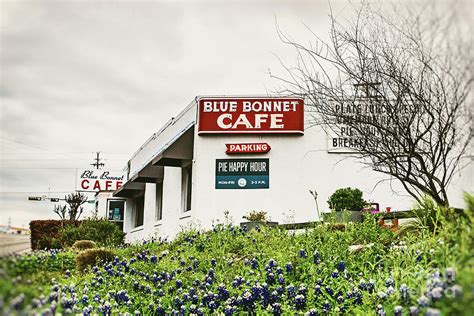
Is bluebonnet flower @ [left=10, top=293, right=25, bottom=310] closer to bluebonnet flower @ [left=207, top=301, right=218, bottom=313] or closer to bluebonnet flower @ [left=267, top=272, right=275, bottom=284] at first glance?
bluebonnet flower @ [left=207, top=301, right=218, bottom=313]

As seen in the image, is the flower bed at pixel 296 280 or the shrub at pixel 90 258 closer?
the flower bed at pixel 296 280

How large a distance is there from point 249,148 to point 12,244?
1599 cm

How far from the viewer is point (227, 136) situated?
1820cm

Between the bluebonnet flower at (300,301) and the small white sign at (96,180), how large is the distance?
161 ft

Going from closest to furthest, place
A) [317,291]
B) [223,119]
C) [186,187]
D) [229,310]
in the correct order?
[229,310], [317,291], [223,119], [186,187]

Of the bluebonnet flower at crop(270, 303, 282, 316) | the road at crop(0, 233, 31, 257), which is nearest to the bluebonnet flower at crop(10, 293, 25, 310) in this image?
the road at crop(0, 233, 31, 257)

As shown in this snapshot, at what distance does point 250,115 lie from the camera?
1803 cm

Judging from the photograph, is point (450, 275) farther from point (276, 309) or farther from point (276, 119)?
point (276, 119)

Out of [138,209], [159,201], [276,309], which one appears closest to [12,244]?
[276,309]

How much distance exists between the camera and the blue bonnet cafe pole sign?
17828 millimetres

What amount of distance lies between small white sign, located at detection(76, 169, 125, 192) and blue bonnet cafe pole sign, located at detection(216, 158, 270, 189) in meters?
36.0

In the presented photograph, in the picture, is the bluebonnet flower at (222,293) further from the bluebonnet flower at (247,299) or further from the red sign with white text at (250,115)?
the red sign with white text at (250,115)

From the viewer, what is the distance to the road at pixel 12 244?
1.81 m

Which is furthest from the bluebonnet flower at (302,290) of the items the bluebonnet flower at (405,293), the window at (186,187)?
the window at (186,187)
